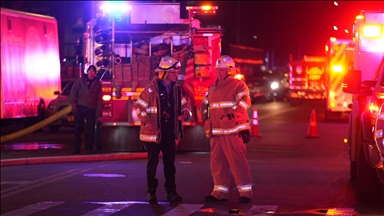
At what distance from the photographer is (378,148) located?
28.8 feet

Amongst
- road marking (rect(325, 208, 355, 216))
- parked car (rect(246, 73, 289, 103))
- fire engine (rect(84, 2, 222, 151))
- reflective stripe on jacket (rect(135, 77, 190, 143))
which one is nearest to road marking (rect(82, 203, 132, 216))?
reflective stripe on jacket (rect(135, 77, 190, 143))

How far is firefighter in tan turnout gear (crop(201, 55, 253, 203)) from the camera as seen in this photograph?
10.0 metres

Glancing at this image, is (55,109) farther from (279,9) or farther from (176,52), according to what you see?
(279,9)

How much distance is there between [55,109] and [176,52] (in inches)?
291

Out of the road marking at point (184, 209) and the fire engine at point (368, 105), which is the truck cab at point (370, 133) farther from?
the road marking at point (184, 209)

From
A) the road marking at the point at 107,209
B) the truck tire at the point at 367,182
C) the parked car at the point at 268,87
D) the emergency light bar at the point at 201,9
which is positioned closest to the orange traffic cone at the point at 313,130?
the emergency light bar at the point at 201,9

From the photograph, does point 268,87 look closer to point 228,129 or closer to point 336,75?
point 336,75

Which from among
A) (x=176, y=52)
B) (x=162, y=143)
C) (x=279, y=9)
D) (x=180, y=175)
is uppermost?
(x=279, y=9)

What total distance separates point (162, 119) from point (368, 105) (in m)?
2.56

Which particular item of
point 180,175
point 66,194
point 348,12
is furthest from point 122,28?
point 348,12

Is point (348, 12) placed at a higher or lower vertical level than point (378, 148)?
higher

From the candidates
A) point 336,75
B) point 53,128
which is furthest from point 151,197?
point 336,75

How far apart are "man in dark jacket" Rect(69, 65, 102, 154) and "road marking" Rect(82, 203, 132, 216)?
612 cm

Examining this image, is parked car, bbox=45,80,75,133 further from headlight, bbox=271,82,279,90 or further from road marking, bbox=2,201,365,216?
headlight, bbox=271,82,279,90
